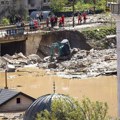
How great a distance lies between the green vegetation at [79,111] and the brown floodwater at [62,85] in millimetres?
16935

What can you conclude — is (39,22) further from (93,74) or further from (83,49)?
(93,74)

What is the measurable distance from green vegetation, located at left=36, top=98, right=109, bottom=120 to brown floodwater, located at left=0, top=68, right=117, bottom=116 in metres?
16.9

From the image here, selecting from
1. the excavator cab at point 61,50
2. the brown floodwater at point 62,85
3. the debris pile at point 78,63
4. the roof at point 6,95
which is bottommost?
the brown floodwater at point 62,85

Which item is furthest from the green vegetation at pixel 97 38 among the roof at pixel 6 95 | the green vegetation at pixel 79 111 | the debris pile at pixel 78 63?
the green vegetation at pixel 79 111

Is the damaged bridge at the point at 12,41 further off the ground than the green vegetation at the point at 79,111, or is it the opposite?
the green vegetation at the point at 79,111

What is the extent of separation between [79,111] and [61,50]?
105 ft

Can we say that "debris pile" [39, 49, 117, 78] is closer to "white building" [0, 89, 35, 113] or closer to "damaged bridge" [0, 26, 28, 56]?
"damaged bridge" [0, 26, 28, 56]

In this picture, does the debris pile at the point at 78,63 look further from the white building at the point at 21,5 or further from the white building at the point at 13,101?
the white building at the point at 21,5

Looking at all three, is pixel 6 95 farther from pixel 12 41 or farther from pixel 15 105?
pixel 12 41

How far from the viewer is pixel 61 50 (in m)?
45.6

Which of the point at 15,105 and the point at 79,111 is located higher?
the point at 79,111

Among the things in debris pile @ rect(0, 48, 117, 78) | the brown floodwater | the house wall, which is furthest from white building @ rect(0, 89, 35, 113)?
debris pile @ rect(0, 48, 117, 78)

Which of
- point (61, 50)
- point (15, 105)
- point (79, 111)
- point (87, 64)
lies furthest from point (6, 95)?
point (61, 50)

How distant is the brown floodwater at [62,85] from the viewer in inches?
1319
